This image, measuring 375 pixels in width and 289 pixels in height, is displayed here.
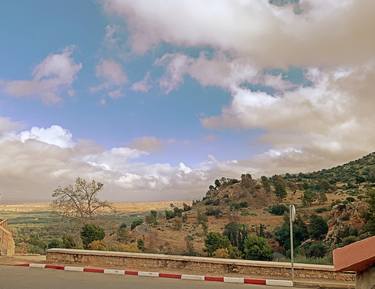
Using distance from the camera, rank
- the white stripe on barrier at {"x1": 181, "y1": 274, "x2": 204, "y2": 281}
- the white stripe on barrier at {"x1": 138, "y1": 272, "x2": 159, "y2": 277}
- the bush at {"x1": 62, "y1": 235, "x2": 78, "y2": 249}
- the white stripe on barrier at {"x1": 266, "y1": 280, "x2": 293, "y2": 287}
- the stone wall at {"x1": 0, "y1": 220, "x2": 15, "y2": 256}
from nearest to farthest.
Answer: the white stripe on barrier at {"x1": 266, "y1": 280, "x2": 293, "y2": 287} < the white stripe on barrier at {"x1": 181, "y1": 274, "x2": 204, "y2": 281} < the white stripe on barrier at {"x1": 138, "y1": 272, "x2": 159, "y2": 277} < the stone wall at {"x1": 0, "y1": 220, "x2": 15, "y2": 256} < the bush at {"x1": 62, "y1": 235, "x2": 78, "y2": 249}

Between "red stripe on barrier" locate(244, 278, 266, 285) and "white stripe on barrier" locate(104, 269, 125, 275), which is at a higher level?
"white stripe on barrier" locate(104, 269, 125, 275)

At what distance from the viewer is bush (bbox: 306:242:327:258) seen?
25.1 m

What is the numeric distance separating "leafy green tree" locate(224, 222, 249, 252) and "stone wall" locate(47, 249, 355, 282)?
1353 centimetres

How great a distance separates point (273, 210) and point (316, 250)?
18.2 metres

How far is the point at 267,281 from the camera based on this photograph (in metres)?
14.5

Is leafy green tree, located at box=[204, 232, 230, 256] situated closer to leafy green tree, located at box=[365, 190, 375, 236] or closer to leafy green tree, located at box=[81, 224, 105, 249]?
leafy green tree, located at box=[81, 224, 105, 249]

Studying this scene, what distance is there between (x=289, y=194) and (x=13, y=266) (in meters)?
37.1

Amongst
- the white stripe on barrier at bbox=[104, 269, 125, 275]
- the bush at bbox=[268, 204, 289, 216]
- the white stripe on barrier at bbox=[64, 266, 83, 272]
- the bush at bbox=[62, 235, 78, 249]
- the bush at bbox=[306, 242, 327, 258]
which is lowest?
the bush at bbox=[306, 242, 327, 258]

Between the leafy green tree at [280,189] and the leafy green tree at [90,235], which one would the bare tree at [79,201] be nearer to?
the leafy green tree at [90,235]

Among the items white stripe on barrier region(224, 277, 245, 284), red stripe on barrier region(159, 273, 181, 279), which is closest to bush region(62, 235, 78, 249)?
red stripe on barrier region(159, 273, 181, 279)

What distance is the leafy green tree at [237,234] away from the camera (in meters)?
31.6

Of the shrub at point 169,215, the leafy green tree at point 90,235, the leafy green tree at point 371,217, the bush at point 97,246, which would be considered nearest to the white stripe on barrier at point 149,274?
the bush at point 97,246

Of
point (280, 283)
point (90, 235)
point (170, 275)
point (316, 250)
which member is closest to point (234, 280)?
point (280, 283)

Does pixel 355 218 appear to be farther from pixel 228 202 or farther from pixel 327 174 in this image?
pixel 327 174
